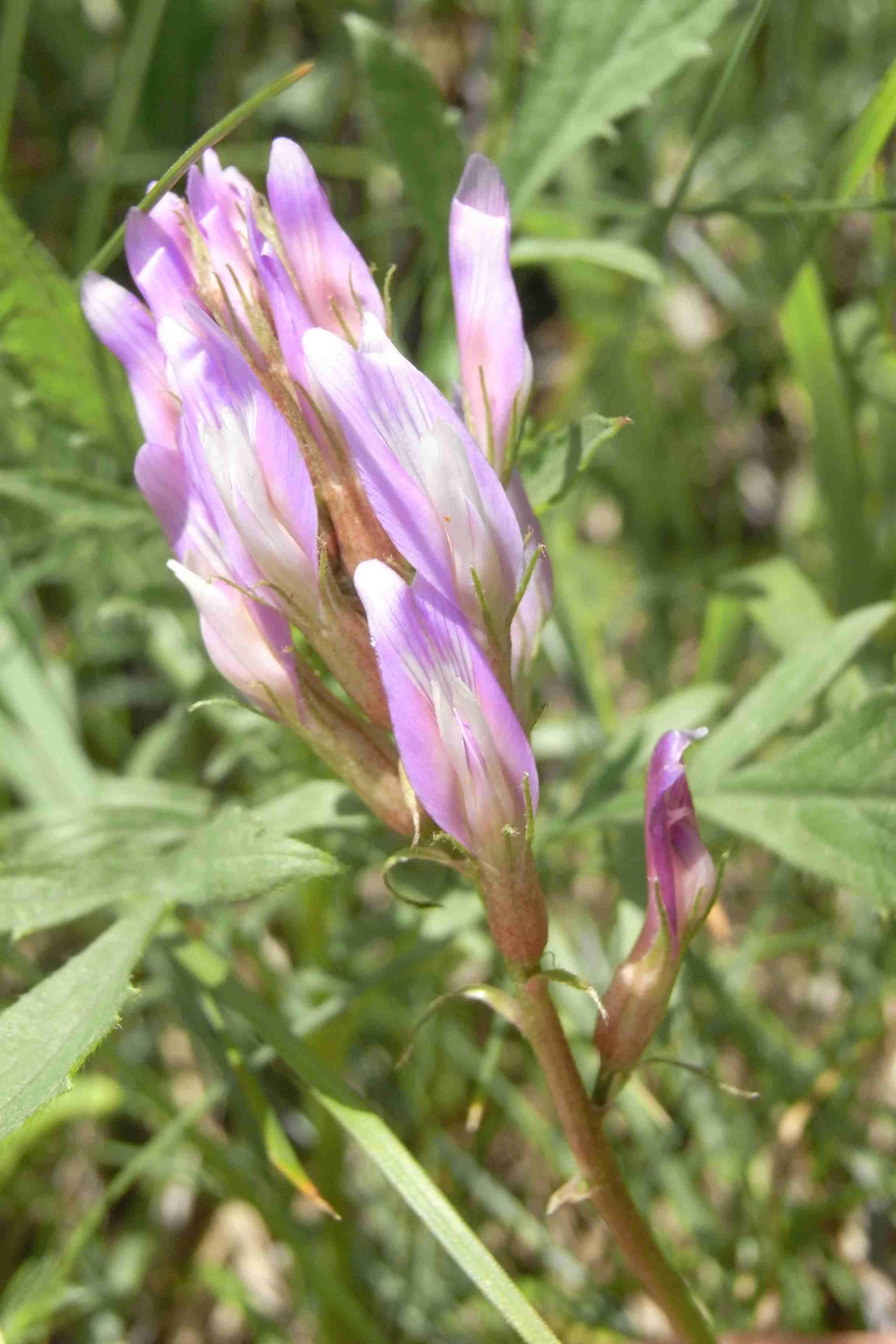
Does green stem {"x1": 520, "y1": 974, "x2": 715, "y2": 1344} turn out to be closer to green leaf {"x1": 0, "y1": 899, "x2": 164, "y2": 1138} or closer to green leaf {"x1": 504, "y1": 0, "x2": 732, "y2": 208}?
green leaf {"x1": 0, "y1": 899, "x2": 164, "y2": 1138}

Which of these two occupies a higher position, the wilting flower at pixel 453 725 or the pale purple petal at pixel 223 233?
the pale purple petal at pixel 223 233

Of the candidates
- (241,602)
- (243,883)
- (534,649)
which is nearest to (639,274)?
(534,649)

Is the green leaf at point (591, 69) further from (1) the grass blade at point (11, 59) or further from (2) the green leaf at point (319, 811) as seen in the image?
(2) the green leaf at point (319, 811)

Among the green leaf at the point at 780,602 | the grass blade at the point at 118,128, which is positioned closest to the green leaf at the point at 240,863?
the green leaf at the point at 780,602

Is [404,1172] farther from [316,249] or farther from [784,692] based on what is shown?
[316,249]

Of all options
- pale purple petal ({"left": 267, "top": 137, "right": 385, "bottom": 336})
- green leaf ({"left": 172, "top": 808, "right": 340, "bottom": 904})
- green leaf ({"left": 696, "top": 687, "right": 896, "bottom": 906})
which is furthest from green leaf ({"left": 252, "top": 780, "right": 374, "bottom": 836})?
pale purple petal ({"left": 267, "top": 137, "right": 385, "bottom": 336})

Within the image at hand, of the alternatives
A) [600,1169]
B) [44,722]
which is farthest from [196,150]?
[44,722]
